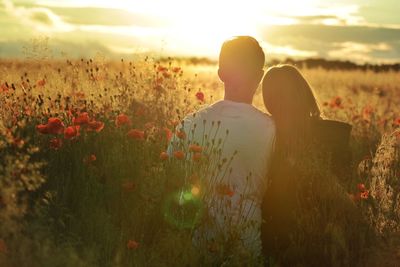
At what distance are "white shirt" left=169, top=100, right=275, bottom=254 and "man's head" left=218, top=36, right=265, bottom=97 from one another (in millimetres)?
139

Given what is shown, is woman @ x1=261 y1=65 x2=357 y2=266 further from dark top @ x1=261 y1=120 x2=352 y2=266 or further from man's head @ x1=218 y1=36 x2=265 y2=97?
man's head @ x1=218 y1=36 x2=265 y2=97

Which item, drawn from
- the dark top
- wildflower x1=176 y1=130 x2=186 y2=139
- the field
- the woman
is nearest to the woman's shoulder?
the woman

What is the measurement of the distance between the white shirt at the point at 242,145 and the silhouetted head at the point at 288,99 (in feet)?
1.17

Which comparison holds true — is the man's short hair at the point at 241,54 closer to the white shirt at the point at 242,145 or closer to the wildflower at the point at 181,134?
the white shirt at the point at 242,145

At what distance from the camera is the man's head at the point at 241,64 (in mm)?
4605

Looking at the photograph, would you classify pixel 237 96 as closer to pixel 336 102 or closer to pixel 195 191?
pixel 195 191

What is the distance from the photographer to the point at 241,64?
15.2ft

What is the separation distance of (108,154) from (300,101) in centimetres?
153

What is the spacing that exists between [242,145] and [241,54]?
0.61m

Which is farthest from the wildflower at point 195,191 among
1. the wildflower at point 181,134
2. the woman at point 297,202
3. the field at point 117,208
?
the woman at point 297,202

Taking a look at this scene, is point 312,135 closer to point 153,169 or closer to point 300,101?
point 300,101

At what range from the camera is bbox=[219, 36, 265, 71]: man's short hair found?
4637mm

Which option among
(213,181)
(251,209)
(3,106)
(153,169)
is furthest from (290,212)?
(3,106)

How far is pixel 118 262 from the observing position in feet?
12.8
